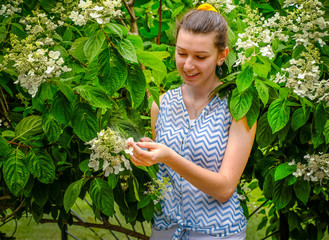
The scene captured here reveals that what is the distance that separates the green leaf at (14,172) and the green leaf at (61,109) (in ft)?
0.87

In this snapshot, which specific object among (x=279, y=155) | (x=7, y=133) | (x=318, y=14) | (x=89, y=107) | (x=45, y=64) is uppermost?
(x=318, y=14)

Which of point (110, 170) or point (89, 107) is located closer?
point (110, 170)

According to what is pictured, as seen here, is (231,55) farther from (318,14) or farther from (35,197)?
(35,197)

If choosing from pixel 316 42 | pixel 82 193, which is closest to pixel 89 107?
pixel 82 193

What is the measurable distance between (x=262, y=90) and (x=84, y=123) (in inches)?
26.1

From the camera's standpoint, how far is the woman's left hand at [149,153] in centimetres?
147

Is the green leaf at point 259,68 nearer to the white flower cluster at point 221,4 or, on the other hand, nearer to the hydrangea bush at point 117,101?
the hydrangea bush at point 117,101

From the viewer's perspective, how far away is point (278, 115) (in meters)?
1.91

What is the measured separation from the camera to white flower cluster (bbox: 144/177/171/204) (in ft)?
6.07

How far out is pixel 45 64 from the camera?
1531 millimetres

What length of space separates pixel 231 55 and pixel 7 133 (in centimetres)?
98

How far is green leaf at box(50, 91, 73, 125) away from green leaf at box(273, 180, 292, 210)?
1.08 meters

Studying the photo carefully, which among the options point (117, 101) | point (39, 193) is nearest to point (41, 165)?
point (39, 193)

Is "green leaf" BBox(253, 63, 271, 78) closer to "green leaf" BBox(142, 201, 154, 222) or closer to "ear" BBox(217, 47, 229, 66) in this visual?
"ear" BBox(217, 47, 229, 66)
